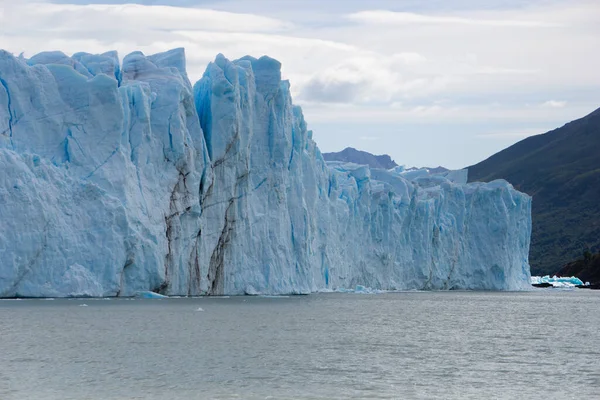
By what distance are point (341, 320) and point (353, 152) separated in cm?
11957

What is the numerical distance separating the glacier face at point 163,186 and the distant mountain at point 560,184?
72.1 m

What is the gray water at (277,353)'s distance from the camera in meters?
16.1

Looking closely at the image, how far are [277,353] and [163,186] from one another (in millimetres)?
15148

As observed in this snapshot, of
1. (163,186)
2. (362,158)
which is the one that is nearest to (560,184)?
(362,158)

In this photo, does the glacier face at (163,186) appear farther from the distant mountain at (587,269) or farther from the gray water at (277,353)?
the distant mountain at (587,269)

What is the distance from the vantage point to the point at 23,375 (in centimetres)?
1658

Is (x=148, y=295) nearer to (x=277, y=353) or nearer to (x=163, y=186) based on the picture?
(x=163, y=186)

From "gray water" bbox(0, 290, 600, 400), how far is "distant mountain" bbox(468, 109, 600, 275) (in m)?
83.8

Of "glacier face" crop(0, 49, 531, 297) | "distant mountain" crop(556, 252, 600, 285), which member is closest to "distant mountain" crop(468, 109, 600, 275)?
"distant mountain" crop(556, 252, 600, 285)

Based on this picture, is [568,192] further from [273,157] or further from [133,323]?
[133,323]

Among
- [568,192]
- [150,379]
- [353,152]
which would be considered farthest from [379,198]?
[353,152]

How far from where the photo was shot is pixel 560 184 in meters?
138

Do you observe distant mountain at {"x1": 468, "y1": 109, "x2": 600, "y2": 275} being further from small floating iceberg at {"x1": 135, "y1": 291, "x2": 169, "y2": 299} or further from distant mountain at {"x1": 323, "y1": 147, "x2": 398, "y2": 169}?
small floating iceberg at {"x1": 135, "y1": 291, "x2": 169, "y2": 299}

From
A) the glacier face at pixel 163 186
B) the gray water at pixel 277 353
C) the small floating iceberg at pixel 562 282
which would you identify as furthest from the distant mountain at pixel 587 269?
the gray water at pixel 277 353
